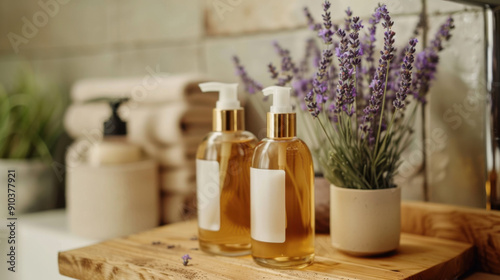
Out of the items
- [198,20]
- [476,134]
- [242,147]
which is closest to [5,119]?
[198,20]

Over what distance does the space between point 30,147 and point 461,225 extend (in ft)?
2.82

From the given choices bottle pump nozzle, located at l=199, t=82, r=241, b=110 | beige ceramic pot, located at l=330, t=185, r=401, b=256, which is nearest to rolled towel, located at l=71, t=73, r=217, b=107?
bottle pump nozzle, located at l=199, t=82, r=241, b=110

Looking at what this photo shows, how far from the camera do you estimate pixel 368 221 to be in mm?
557

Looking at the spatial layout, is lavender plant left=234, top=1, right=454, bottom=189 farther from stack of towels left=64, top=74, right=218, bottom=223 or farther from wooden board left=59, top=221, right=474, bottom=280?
stack of towels left=64, top=74, right=218, bottom=223

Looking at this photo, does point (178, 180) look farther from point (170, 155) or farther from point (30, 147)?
point (30, 147)

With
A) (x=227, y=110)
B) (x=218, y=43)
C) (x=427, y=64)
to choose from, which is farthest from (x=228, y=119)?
(x=218, y=43)

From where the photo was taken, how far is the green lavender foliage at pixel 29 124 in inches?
41.5

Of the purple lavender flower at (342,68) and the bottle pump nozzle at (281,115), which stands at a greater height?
the purple lavender flower at (342,68)

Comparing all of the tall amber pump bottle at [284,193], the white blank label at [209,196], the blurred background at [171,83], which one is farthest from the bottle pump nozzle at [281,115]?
the blurred background at [171,83]

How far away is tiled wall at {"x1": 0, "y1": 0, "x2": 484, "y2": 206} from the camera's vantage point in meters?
0.67

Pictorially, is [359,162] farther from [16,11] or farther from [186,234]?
[16,11]

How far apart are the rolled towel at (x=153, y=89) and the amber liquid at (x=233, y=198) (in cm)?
29

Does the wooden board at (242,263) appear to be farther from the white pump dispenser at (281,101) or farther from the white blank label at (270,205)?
the white pump dispenser at (281,101)

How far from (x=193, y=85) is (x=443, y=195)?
43cm
